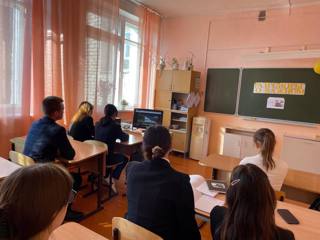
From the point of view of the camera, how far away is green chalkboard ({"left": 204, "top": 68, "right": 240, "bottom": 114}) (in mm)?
5246

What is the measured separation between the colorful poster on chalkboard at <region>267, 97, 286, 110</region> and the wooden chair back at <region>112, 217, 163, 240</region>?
14.6ft

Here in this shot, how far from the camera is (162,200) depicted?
4.36 feet

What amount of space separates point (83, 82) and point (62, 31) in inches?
33.6

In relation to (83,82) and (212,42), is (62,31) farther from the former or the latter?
(212,42)

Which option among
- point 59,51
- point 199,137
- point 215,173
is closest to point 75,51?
point 59,51

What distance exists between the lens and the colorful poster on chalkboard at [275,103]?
4.75m

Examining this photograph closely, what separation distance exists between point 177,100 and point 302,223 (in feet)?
14.6

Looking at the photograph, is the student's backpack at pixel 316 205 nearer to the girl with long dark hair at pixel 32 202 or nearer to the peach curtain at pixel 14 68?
the girl with long dark hair at pixel 32 202

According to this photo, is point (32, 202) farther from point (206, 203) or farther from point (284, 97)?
point (284, 97)

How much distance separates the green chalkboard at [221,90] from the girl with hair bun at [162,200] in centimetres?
420

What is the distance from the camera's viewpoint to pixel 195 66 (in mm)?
5746

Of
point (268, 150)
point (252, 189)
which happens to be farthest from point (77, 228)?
point (268, 150)

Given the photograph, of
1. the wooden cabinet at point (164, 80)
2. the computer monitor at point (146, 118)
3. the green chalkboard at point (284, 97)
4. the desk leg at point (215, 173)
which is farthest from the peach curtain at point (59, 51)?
the green chalkboard at point (284, 97)

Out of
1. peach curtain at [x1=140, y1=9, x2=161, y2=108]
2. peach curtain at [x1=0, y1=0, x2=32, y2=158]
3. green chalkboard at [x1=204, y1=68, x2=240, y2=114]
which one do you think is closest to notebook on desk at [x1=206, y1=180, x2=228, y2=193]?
peach curtain at [x1=0, y1=0, x2=32, y2=158]
